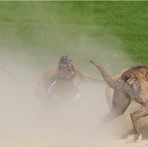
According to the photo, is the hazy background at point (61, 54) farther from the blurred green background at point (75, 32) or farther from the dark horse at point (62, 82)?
the dark horse at point (62, 82)

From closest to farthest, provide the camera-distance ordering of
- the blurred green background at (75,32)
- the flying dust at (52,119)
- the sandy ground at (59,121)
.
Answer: the sandy ground at (59,121) < the flying dust at (52,119) < the blurred green background at (75,32)

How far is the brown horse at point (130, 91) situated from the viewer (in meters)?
8.52

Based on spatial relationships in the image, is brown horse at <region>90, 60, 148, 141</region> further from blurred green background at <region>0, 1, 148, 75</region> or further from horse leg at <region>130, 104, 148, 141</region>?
blurred green background at <region>0, 1, 148, 75</region>

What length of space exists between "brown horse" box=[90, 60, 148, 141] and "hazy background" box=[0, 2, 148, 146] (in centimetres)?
49

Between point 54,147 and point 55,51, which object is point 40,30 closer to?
point 55,51

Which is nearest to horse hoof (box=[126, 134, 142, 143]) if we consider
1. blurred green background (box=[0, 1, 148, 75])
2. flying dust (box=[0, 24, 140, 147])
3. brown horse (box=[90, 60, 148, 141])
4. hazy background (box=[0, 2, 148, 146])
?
brown horse (box=[90, 60, 148, 141])

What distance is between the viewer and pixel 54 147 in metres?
7.94

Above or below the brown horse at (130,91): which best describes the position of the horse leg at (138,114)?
below

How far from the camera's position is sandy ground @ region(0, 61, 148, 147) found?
28.2 ft

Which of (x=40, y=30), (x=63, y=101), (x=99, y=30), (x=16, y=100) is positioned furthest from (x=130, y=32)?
(x=63, y=101)

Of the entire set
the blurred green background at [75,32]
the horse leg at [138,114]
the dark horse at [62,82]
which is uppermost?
the blurred green background at [75,32]

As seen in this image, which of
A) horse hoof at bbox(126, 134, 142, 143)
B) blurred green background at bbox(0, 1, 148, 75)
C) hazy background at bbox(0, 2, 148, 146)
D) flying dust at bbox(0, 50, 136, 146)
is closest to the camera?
horse hoof at bbox(126, 134, 142, 143)

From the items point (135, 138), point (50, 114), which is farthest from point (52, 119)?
point (135, 138)

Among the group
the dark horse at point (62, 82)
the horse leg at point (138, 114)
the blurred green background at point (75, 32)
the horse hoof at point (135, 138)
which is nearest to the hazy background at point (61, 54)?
Result: the blurred green background at point (75, 32)
